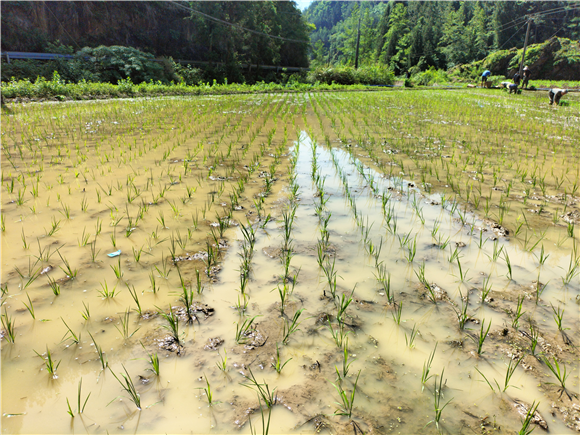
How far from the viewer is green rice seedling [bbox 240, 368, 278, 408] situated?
137 centimetres

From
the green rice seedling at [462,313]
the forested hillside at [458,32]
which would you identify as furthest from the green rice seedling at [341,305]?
the forested hillside at [458,32]

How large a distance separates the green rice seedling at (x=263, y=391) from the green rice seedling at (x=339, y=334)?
0.42 meters

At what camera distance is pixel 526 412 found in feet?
4.46

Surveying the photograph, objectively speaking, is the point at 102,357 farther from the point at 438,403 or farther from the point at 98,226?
the point at 98,226

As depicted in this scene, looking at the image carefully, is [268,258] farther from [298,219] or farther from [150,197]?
[150,197]

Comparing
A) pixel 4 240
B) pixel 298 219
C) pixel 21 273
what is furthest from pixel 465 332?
pixel 4 240

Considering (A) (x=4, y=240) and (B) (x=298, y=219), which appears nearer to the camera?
(A) (x=4, y=240)

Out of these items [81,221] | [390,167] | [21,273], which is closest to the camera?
[21,273]

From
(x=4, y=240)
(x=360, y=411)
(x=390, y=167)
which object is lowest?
(x=360, y=411)

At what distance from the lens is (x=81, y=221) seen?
2971 millimetres

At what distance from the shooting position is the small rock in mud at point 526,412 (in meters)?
1.30

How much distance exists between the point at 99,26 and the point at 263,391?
29744 mm

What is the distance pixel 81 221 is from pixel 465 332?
3.01 metres

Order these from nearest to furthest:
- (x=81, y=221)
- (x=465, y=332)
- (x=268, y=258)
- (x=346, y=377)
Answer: (x=346, y=377)
(x=465, y=332)
(x=268, y=258)
(x=81, y=221)
